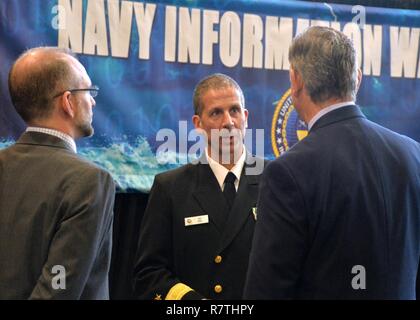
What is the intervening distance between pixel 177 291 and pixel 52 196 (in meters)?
0.62

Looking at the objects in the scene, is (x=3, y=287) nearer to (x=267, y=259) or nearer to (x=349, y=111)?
(x=267, y=259)

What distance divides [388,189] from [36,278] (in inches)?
39.8

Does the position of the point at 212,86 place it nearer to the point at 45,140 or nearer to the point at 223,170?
the point at 223,170

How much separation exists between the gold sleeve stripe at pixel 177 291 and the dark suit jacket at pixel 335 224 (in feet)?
1.83

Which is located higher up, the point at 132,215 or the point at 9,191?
the point at 9,191

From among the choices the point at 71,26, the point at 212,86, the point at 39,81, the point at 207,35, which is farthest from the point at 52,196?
the point at 207,35

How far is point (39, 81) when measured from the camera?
195cm

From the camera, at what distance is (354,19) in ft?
12.3

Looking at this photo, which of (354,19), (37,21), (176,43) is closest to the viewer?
(37,21)

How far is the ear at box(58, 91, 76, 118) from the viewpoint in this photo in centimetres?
196

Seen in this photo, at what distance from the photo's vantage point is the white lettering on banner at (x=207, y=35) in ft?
10.9

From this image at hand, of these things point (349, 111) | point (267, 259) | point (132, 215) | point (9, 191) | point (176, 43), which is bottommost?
point (132, 215)
